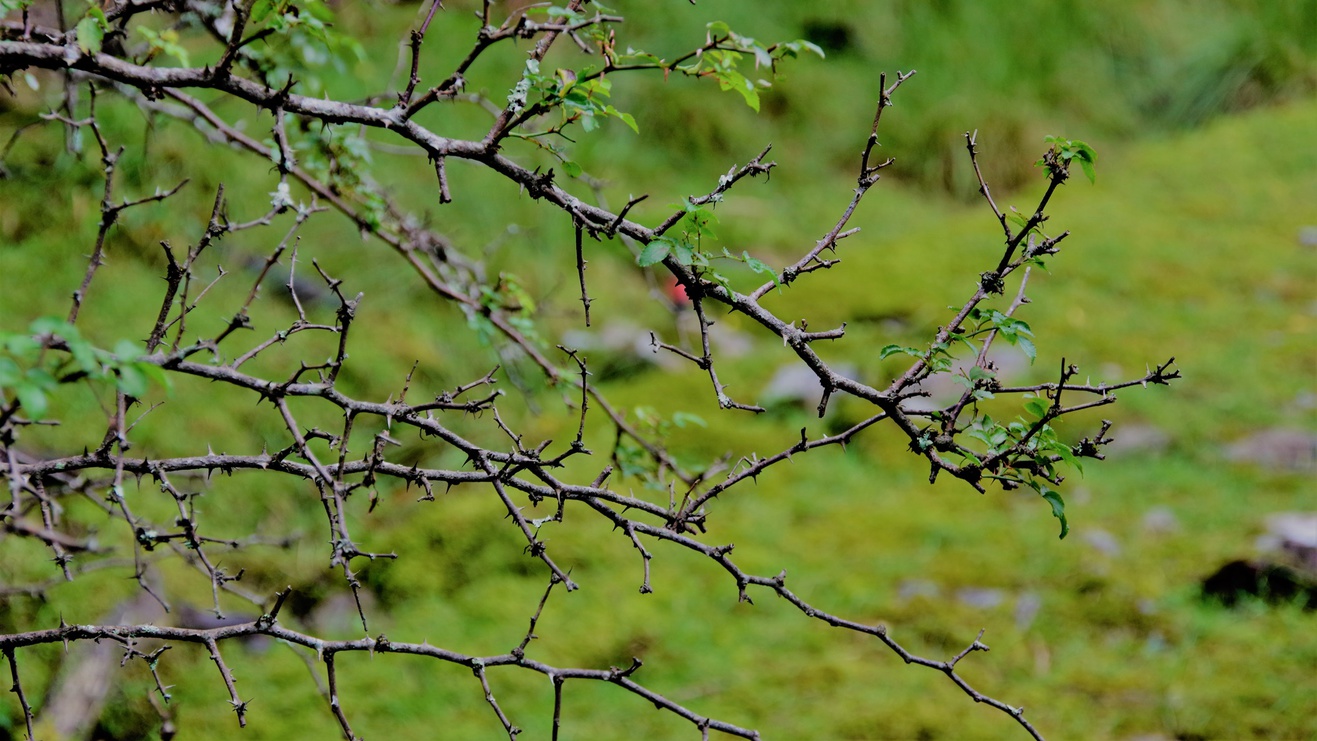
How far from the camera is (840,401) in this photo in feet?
14.7

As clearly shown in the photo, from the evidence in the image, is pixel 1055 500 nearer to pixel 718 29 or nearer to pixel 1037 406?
pixel 1037 406

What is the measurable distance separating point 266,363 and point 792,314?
2.52m

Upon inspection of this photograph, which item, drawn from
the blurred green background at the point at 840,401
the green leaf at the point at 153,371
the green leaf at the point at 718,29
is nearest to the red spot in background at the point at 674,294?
the blurred green background at the point at 840,401

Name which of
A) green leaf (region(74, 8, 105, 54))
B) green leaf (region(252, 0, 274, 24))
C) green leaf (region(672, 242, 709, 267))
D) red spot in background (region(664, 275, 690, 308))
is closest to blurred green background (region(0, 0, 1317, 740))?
red spot in background (region(664, 275, 690, 308))

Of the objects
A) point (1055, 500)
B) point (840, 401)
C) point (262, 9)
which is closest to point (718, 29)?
point (262, 9)

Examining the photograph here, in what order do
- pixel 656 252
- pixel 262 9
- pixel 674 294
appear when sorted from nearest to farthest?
pixel 656 252 → pixel 262 9 → pixel 674 294

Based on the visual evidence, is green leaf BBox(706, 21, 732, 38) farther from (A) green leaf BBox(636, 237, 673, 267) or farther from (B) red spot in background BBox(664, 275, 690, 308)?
(B) red spot in background BBox(664, 275, 690, 308)

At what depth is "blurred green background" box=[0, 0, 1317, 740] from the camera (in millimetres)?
2881

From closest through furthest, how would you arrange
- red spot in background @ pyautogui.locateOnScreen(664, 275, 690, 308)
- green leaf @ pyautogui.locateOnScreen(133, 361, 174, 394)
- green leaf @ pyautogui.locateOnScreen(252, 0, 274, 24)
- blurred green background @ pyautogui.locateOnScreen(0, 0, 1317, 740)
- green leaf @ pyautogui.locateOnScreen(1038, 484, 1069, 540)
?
green leaf @ pyautogui.locateOnScreen(133, 361, 174, 394) < green leaf @ pyautogui.locateOnScreen(1038, 484, 1069, 540) < green leaf @ pyautogui.locateOnScreen(252, 0, 274, 24) < blurred green background @ pyautogui.locateOnScreen(0, 0, 1317, 740) < red spot in background @ pyautogui.locateOnScreen(664, 275, 690, 308)

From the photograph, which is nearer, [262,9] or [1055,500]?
[1055,500]

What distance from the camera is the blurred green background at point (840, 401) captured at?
2.88 m

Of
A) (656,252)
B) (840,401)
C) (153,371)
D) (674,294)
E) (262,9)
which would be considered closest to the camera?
(153,371)

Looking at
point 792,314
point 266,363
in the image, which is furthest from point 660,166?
point 266,363

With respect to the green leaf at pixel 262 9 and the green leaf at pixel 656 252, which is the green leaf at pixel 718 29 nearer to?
the green leaf at pixel 656 252
